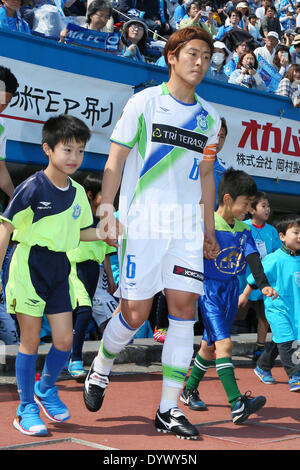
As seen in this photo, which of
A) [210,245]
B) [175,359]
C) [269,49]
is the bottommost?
[175,359]

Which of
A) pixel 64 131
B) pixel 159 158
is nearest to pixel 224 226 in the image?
pixel 159 158

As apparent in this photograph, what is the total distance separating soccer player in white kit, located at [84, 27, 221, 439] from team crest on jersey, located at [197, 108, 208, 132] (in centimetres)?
1

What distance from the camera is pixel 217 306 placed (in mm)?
4758

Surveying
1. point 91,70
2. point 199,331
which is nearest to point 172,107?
point 91,70

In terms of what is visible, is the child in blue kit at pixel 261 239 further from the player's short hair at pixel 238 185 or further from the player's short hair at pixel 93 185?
the player's short hair at pixel 238 185

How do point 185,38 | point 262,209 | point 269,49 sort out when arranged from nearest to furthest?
point 185,38 → point 262,209 → point 269,49

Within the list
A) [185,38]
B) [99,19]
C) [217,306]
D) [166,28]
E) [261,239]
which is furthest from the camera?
[166,28]

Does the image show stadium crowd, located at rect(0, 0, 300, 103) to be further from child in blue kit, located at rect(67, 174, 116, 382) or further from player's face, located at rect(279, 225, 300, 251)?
child in blue kit, located at rect(67, 174, 116, 382)

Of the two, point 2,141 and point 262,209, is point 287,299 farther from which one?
point 2,141

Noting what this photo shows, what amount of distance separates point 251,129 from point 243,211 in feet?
15.0

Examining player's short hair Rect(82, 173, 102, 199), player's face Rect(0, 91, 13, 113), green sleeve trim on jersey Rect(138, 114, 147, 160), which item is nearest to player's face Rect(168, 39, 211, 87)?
green sleeve trim on jersey Rect(138, 114, 147, 160)

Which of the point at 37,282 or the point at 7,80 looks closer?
the point at 37,282

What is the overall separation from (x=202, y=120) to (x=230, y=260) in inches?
46.4

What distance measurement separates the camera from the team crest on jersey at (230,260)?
484 centimetres
